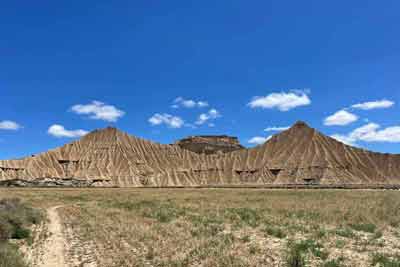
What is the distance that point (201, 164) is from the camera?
456ft

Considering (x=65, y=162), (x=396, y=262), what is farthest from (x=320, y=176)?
(x=396, y=262)

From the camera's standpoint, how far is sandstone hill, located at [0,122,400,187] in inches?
4631

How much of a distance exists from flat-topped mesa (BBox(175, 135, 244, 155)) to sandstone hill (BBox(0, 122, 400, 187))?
33722 mm

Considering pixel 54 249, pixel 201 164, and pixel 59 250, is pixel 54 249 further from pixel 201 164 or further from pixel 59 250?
pixel 201 164

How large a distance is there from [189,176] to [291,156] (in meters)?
35.6

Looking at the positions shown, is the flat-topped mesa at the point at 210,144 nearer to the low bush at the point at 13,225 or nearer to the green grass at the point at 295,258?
the low bush at the point at 13,225

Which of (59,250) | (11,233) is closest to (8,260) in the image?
(59,250)

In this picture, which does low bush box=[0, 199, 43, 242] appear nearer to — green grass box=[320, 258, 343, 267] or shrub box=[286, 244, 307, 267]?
shrub box=[286, 244, 307, 267]

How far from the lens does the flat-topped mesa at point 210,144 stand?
592 feet

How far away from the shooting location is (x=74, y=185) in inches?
4695

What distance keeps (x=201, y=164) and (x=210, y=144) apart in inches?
1845

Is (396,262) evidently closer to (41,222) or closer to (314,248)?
(314,248)

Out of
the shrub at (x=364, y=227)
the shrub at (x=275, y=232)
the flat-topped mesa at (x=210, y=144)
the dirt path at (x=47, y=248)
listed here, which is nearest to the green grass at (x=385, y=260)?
the shrub at (x=275, y=232)

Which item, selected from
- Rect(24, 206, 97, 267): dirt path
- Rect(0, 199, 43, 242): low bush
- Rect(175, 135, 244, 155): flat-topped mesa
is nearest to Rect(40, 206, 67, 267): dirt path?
Rect(24, 206, 97, 267): dirt path
